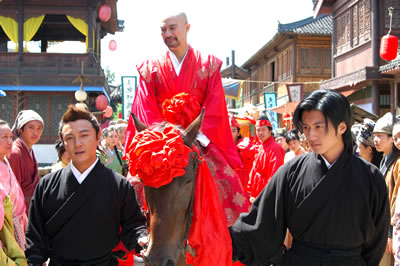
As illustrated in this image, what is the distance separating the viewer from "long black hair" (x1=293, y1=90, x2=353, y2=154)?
8.98ft

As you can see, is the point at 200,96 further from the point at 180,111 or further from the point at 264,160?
the point at 264,160

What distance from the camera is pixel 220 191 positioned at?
147 inches

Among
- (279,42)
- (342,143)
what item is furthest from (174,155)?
(279,42)

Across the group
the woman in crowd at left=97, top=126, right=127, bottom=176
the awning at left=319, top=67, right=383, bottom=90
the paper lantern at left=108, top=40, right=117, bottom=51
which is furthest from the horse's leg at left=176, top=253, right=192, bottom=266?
the paper lantern at left=108, top=40, right=117, bottom=51

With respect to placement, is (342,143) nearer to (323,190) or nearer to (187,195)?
(323,190)

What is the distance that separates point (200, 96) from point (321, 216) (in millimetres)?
1878

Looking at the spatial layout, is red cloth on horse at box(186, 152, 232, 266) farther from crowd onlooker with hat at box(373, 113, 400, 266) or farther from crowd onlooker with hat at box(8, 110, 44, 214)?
crowd onlooker with hat at box(8, 110, 44, 214)

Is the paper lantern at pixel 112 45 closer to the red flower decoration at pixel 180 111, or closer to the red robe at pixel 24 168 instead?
the red robe at pixel 24 168

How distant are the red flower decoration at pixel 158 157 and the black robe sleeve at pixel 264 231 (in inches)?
27.2

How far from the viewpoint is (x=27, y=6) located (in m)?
21.1

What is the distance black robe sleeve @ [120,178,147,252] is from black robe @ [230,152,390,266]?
732mm

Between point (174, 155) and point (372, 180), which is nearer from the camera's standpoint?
point (174, 155)

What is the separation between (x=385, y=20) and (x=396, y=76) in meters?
2.51

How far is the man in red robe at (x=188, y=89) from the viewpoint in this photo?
3.95m
